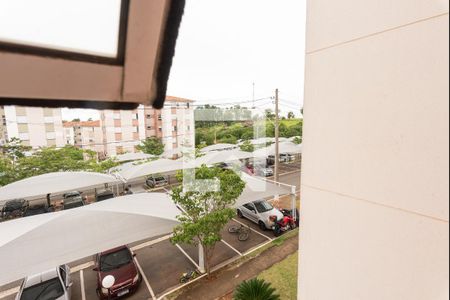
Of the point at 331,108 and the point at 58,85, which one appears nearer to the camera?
the point at 58,85

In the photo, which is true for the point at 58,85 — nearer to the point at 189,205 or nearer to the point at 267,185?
the point at 189,205

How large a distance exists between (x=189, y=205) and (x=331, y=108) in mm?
5905

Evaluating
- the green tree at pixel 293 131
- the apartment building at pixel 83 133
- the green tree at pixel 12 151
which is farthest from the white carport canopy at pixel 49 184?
the apartment building at pixel 83 133

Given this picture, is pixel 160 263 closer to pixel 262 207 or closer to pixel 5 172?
pixel 262 207

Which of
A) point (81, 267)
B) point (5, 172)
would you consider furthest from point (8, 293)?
point (5, 172)

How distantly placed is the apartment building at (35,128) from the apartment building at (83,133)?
6710mm

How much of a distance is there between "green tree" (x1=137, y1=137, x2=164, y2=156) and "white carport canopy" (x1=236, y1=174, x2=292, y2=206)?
18049 millimetres

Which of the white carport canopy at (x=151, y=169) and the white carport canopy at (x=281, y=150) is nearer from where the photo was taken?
the white carport canopy at (x=151, y=169)

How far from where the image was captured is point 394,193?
1890 mm

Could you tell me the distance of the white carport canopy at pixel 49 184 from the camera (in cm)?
1295

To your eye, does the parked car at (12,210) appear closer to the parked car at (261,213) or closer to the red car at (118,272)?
the red car at (118,272)

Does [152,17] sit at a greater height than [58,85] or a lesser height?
greater

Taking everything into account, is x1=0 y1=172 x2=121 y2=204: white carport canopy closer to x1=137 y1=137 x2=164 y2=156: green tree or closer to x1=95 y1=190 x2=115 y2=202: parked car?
x1=95 y1=190 x2=115 y2=202: parked car

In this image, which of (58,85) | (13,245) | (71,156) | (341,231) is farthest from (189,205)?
(71,156)
